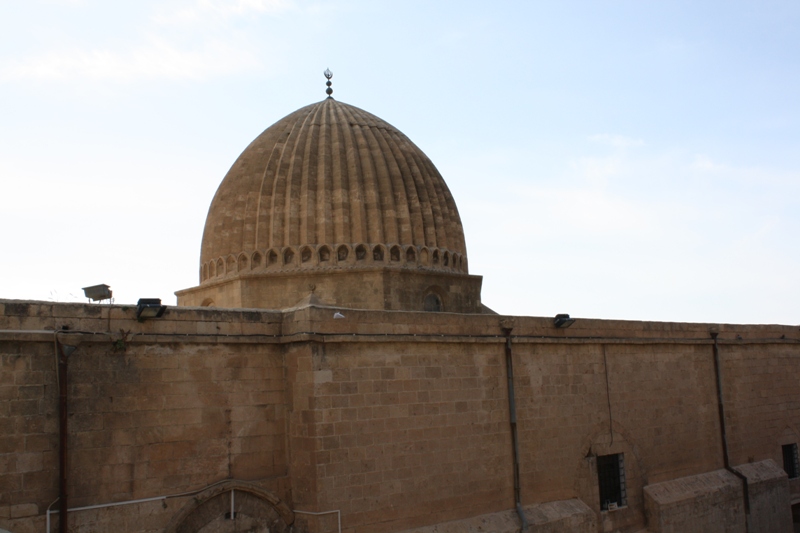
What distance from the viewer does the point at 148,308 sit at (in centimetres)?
763

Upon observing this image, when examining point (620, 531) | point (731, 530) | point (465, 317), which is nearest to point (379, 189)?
point (465, 317)

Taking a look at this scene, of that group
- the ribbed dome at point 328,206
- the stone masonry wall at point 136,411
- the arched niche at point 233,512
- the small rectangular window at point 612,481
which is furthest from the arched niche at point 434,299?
the arched niche at point 233,512

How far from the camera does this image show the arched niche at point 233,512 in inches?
308

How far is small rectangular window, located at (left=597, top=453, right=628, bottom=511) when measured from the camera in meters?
11.8

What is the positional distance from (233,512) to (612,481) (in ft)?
21.2

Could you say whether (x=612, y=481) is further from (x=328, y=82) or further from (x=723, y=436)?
(x=328, y=82)

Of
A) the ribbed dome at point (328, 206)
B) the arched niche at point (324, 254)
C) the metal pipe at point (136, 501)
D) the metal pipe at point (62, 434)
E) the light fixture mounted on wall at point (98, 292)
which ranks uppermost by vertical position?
the ribbed dome at point (328, 206)

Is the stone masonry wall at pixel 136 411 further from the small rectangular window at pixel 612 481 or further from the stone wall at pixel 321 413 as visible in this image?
the small rectangular window at pixel 612 481

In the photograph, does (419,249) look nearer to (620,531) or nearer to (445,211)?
(445,211)

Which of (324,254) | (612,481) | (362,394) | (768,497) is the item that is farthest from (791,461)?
(362,394)

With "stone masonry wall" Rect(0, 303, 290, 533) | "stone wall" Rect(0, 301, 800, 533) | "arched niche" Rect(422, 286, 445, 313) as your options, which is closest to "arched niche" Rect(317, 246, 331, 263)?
"arched niche" Rect(422, 286, 445, 313)

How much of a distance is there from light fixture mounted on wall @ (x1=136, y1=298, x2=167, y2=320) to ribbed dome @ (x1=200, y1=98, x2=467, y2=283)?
5.59 meters

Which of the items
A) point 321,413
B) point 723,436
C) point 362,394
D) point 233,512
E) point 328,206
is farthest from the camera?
point 723,436

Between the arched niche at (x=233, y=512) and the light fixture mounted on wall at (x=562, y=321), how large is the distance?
492 cm
